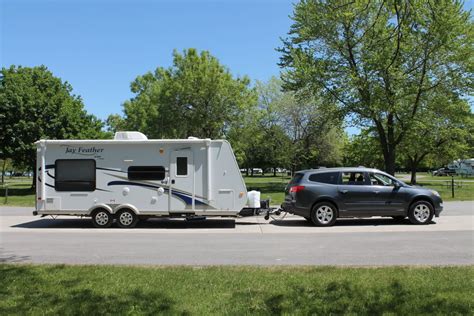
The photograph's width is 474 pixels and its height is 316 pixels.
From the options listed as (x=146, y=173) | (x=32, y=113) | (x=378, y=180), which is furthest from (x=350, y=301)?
(x=32, y=113)

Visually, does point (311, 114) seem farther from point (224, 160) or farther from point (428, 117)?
point (224, 160)

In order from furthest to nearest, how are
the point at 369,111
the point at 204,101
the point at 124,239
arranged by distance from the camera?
the point at 204,101 < the point at 369,111 < the point at 124,239

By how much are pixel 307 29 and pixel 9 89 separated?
19925mm

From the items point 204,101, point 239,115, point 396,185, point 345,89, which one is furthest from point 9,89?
point 396,185

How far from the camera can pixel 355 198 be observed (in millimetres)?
14469

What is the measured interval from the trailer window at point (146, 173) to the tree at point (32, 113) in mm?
18402

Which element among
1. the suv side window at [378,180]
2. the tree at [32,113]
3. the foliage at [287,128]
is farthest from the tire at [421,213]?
the foliage at [287,128]

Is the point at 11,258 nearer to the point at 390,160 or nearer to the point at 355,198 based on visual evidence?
the point at 355,198

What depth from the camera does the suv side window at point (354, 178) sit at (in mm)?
14664

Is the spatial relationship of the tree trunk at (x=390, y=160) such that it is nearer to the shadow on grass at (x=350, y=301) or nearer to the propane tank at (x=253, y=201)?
the propane tank at (x=253, y=201)

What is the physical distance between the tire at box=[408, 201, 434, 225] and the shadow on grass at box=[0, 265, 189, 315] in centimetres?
1055

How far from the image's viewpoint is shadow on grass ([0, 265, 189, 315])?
5.22 metres

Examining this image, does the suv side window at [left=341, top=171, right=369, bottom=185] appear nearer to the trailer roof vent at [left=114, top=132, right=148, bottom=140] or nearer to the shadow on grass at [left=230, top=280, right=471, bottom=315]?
the trailer roof vent at [left=114, top=132, right=148, bottom=140]

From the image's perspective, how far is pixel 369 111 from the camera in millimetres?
30094
